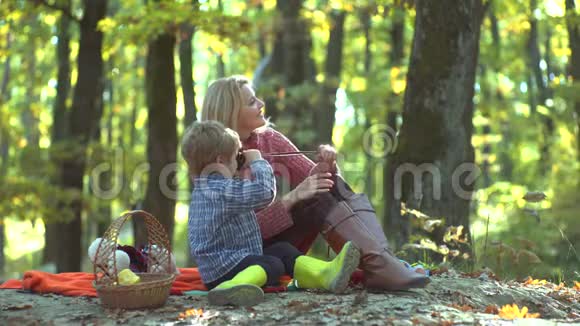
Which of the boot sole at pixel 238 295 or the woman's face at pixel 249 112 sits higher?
the woman's face at pixel 249 112

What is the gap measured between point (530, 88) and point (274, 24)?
776cm

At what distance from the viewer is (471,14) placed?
5.64 m

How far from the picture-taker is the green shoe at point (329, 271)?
3.64m

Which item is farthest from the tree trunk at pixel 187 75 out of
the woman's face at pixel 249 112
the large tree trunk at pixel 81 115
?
the woman's face at pixel 249 112

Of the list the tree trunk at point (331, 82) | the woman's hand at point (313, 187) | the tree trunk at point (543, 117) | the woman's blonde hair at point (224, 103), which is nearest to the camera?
the woman's hand at point (313, 187)

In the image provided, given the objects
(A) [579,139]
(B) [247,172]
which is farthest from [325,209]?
(A) [579,139]

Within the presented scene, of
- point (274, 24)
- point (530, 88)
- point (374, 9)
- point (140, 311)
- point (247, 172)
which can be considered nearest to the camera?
point (140, 311)

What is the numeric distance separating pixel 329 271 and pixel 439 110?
2380 millimetres

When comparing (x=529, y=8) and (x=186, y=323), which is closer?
(x=186, y=323)

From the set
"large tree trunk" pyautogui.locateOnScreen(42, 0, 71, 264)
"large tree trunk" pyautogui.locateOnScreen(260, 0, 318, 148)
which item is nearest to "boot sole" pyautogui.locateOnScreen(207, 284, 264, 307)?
"large tree trunk" pyautogui.locateOnScreen(260, 0, 318, 148)

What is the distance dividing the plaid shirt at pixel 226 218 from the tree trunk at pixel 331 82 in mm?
7215

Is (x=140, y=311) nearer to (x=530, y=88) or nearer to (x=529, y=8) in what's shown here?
(x=529, y=8)

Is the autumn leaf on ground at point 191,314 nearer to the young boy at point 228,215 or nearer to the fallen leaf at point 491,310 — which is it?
the young boy at point 228,215

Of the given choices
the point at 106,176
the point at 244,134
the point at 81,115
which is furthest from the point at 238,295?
the point at 106,176
